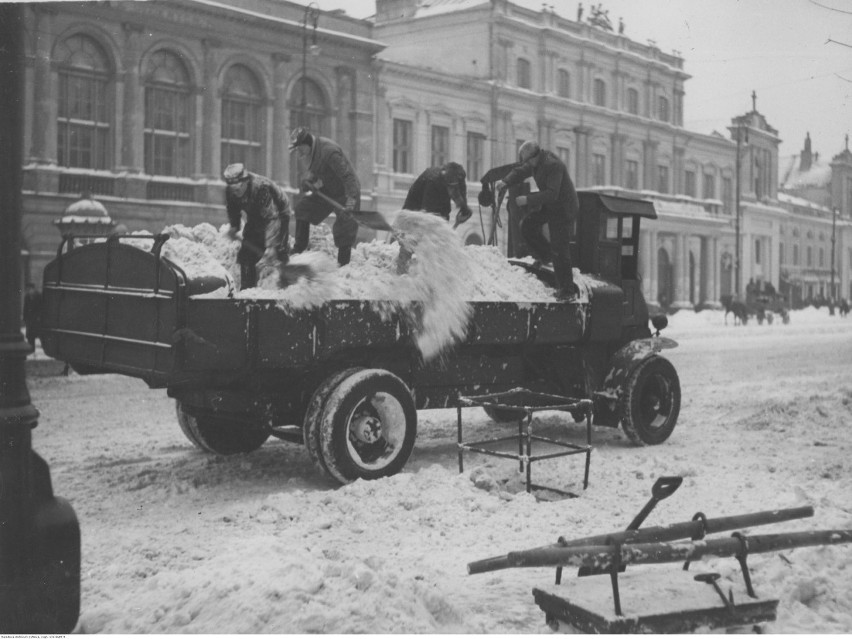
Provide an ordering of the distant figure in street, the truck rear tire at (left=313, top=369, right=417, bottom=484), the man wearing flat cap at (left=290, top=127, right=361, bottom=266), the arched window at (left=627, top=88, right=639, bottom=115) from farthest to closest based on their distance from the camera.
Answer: the arched window at (left=627, top=88, right=639, bottom=115) < the man wearing flat cap at (left=290, top=127, right=361, bottom=266) < the distant figure in street < the truck rear tire at (left=313, top=369, right=417, bottom=484)

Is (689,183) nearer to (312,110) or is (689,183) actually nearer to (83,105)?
(312,110)

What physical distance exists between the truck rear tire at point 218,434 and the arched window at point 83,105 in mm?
14111

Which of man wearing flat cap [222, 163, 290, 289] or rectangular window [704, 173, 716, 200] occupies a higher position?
rectangular window [704, 173, 716, 200]

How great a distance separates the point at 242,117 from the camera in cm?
2425

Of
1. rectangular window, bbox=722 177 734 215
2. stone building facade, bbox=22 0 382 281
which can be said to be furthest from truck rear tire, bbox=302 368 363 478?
stone building facade, bbox=22 0 382 281

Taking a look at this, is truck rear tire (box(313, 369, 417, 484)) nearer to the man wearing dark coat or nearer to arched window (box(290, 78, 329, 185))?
the man wearing dark coat

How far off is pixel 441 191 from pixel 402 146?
51.1 feet

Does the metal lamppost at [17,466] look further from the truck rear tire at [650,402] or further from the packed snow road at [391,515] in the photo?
the truck rear tire at [650,402]

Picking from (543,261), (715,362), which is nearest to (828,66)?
(543,261)

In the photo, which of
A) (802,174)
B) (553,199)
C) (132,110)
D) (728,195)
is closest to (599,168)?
(728,195)

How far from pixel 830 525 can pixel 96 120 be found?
19242 millimetres

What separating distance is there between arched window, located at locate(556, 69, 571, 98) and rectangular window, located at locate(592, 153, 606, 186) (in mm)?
1578

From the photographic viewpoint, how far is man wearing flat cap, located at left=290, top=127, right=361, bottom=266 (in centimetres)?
740

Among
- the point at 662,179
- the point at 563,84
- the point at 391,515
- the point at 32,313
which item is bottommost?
the point at 391,515
